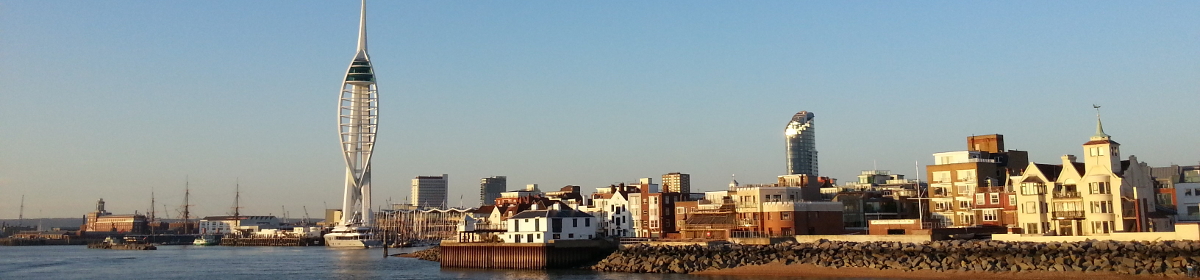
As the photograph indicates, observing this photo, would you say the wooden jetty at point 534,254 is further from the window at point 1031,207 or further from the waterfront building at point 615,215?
the window at point 1031,207

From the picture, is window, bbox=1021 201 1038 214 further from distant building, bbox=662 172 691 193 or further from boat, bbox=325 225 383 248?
boat, bbox=325 225 383 248

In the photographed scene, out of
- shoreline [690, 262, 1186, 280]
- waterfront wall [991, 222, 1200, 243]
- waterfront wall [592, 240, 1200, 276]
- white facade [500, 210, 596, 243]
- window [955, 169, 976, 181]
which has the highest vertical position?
window [955, 169, 976, 181]

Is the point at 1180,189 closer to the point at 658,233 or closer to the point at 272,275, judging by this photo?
the point at 658,233

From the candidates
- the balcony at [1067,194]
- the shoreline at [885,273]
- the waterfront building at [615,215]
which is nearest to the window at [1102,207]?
the balcony at [1067,194]

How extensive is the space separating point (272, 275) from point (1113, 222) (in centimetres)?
6723

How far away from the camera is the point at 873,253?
70625mm

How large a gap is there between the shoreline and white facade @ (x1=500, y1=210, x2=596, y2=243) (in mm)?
15092

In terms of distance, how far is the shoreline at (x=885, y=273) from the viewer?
197 ft

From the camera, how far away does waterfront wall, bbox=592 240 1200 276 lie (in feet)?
198

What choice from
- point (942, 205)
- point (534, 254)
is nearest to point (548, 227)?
point (534, 254)

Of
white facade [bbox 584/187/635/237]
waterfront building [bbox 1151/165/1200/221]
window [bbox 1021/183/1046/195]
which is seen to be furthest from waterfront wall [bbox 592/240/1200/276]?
white facade [bbox 584/187/635/237]

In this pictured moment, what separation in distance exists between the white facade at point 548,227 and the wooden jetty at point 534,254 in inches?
42.2

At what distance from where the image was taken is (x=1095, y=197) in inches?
2921

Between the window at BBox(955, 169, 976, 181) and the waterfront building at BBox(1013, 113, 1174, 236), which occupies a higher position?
the window at BBox(955, 169, 976, 181)
